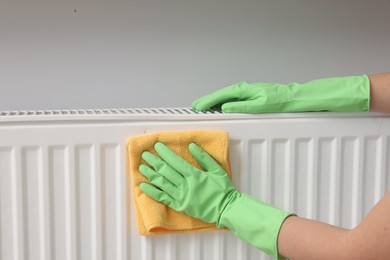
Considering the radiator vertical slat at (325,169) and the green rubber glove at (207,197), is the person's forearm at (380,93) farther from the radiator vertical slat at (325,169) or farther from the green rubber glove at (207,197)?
the green rubber glove at (207,197)

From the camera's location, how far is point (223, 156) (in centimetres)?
82

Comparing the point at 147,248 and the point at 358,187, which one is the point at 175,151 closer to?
the point at 147,248

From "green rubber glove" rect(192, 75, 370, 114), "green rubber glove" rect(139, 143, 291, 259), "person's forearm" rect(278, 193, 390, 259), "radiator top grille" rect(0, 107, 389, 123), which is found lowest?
"person's forearm" rect(278, 193, 390, 259)

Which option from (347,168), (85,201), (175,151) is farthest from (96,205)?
(347,168)

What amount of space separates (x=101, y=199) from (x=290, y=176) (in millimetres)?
269

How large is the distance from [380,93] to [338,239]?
24 cm

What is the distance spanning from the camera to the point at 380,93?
0.86 m

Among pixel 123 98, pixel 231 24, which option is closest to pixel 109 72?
pixel 123 98

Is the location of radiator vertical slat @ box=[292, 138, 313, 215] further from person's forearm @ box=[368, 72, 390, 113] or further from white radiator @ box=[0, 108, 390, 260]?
person's forearm @ box=[368, 72, 390, 113]

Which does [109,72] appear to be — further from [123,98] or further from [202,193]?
[202,193]

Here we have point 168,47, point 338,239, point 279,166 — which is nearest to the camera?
point 338,239

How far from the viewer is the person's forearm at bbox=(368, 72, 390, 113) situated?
86cm

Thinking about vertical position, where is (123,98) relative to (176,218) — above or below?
above

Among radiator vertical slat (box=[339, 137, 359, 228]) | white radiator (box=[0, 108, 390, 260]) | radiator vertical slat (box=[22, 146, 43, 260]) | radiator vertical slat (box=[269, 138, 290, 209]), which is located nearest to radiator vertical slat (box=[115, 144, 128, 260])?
white radiator (box=[0, 108, 390, 260])
